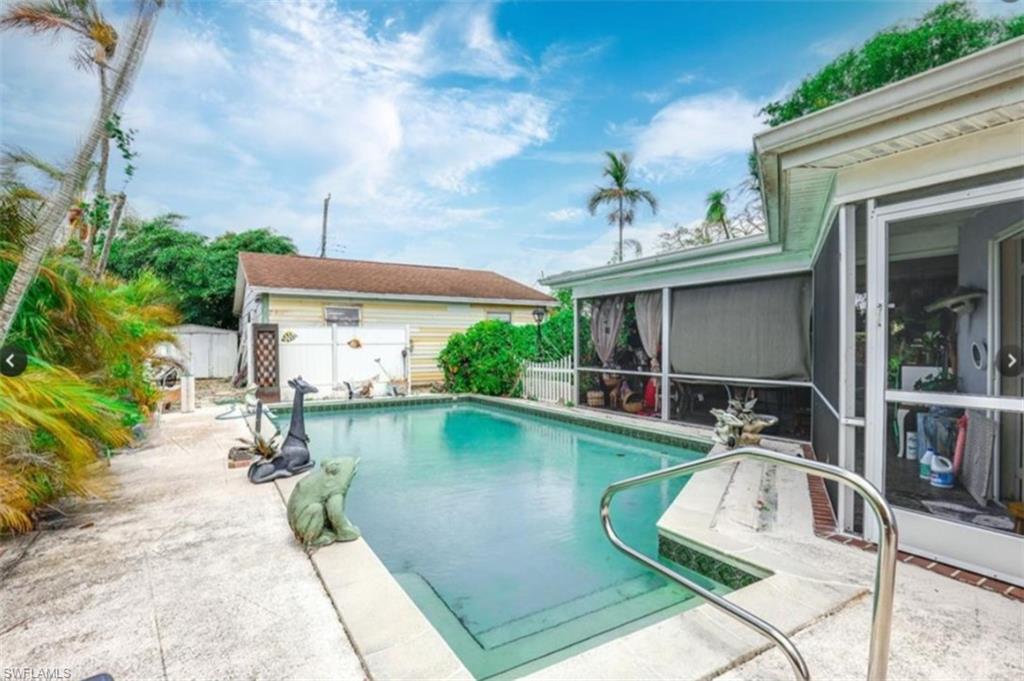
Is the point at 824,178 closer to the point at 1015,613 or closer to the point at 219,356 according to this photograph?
the point at 1015,613

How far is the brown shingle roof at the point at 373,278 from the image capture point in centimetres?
1410

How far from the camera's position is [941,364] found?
123 inches

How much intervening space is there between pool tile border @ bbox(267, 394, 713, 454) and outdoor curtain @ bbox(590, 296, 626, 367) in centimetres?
146

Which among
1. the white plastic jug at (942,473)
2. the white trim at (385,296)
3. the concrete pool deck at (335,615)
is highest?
the white trim at (385,296)

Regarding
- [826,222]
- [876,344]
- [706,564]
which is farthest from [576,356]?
[876,344]

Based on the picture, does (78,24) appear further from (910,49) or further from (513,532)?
(910,49)

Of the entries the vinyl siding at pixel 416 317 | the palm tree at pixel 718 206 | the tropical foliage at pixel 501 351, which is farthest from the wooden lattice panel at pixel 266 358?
the palm tree at pixel 718 206

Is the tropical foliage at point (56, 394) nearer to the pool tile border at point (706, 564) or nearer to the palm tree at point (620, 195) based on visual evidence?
the pool tile border at point (706, 564)

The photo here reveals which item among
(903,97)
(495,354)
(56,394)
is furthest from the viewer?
(495,354)

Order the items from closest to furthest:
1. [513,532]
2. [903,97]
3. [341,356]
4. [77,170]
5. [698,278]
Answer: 1. [903,97]
2. [77,170]
3. [513,532]
4. [698,278]
5. [341,356]

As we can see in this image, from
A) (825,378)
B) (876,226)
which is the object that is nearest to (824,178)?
(876,226)

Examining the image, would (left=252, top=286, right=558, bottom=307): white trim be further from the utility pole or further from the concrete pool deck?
the utility pole

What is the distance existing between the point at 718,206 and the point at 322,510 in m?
23.4

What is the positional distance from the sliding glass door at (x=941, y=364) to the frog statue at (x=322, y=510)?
12.0 ft
